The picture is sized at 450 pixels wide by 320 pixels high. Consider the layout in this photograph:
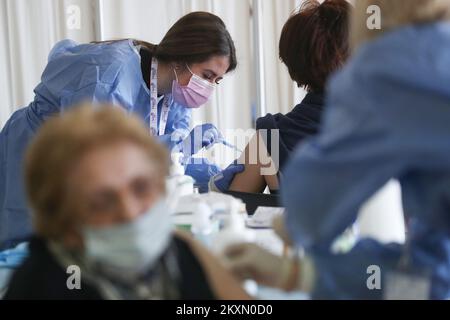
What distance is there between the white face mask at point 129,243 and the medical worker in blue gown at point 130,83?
93cm

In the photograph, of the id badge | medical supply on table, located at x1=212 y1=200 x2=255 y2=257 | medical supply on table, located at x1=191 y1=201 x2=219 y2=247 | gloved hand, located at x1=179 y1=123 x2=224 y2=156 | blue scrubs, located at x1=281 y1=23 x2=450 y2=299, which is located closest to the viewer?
blue scrubs, located at x1=281 y1=23 x2=450 y2=299

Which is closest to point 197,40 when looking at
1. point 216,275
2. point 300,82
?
point 300,82

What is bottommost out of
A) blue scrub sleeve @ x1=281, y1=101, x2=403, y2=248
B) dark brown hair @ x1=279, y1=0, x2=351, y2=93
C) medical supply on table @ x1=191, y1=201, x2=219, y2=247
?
medical supply on table @ x1=191, y1=201, x2=219, y2=247

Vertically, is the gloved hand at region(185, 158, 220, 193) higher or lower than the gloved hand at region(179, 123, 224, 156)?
lower

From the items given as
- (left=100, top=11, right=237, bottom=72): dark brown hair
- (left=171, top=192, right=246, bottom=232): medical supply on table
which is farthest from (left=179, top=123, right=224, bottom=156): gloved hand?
(left=171, top=192, right=246, bottom=232): medical supply on table

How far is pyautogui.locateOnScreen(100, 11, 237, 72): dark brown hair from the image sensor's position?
5.78 ft

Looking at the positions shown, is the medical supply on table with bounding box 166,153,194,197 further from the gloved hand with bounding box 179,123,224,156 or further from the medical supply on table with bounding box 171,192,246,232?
the gloved hand with bounding box 179,123,224,156

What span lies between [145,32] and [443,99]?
8.40 ft

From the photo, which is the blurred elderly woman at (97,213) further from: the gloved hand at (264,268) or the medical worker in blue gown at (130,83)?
the medical worker in blue gown at (130,83)

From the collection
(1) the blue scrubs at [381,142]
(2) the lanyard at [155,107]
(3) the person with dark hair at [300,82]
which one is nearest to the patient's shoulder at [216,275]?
(1) the blue scrubs at [381,142]

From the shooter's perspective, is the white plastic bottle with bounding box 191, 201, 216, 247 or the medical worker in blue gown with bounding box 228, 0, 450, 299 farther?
the white plastic bottle with bounding box 191, 201, 216, 247

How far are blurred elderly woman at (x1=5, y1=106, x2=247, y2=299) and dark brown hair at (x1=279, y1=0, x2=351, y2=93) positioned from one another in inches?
33.7

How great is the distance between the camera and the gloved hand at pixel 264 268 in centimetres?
84
